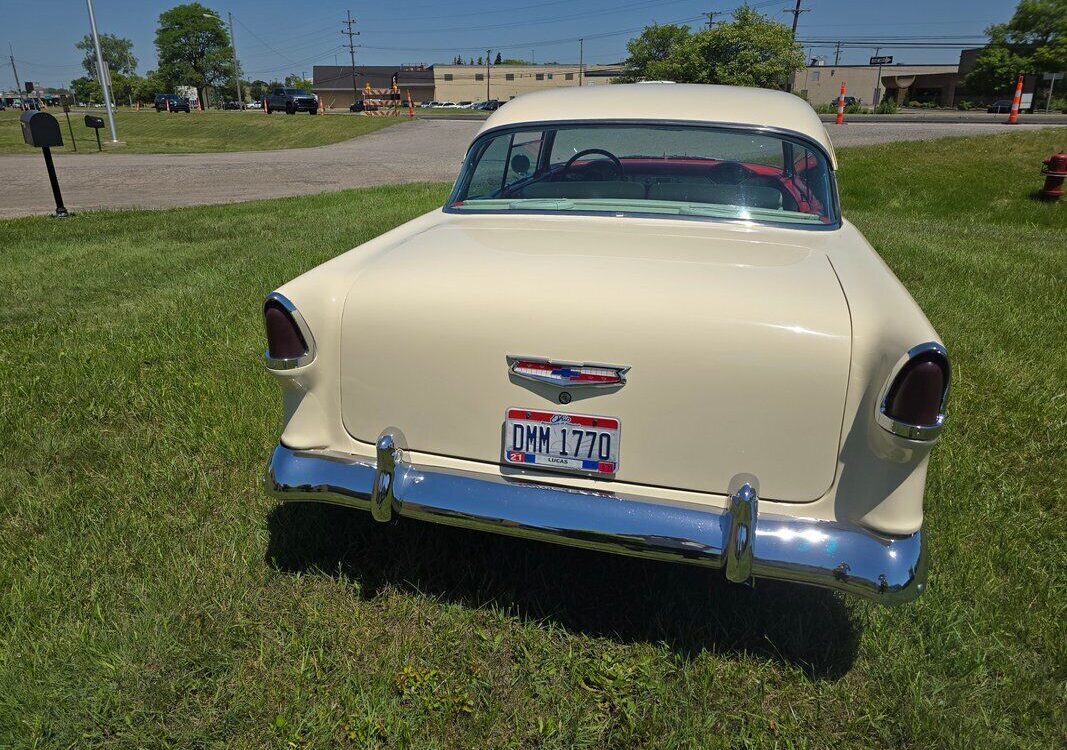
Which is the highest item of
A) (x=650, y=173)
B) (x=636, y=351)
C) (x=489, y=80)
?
(x=489, y=80)

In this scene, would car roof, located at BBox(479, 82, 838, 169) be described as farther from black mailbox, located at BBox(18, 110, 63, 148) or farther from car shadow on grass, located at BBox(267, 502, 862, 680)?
black mailbox, located at BBox(18, 110, 63, 148)

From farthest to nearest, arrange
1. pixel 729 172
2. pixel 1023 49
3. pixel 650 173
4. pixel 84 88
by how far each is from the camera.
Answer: pixel 84 88
pixel 1023 49
pixel 650 173
pixel 729 172

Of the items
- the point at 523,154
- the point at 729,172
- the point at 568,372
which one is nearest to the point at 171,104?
the point at 523,154

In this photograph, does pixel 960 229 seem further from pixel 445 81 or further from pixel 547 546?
pixel 445 81

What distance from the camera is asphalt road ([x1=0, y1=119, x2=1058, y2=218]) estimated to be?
1142 centimetres

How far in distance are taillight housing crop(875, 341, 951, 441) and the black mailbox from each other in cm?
927

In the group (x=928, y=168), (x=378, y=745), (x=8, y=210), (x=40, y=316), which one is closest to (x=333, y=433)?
(x=378, y=745)

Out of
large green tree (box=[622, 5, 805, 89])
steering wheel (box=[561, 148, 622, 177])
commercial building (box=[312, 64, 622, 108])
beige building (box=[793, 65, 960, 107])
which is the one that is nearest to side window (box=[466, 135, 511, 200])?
steering wheel (box=[561, 148, 622, 177])

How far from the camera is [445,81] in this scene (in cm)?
9481

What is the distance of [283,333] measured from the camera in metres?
2.11

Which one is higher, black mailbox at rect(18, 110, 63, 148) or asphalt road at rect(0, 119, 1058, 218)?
black mailbox at rect(18, 110, 63, 148)

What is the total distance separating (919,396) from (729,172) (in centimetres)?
171

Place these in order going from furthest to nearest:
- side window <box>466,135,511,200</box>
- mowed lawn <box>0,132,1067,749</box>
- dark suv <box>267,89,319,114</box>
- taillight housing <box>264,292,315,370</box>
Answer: dark suv <box>267,89,319,114</box> → side window <box>466,135,511,200</box> → taillight housing <box>264,292,315,370</box> → mowed lawn <box>0,132,1067,749</box>

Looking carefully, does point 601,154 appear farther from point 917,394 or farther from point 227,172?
point 227,172
